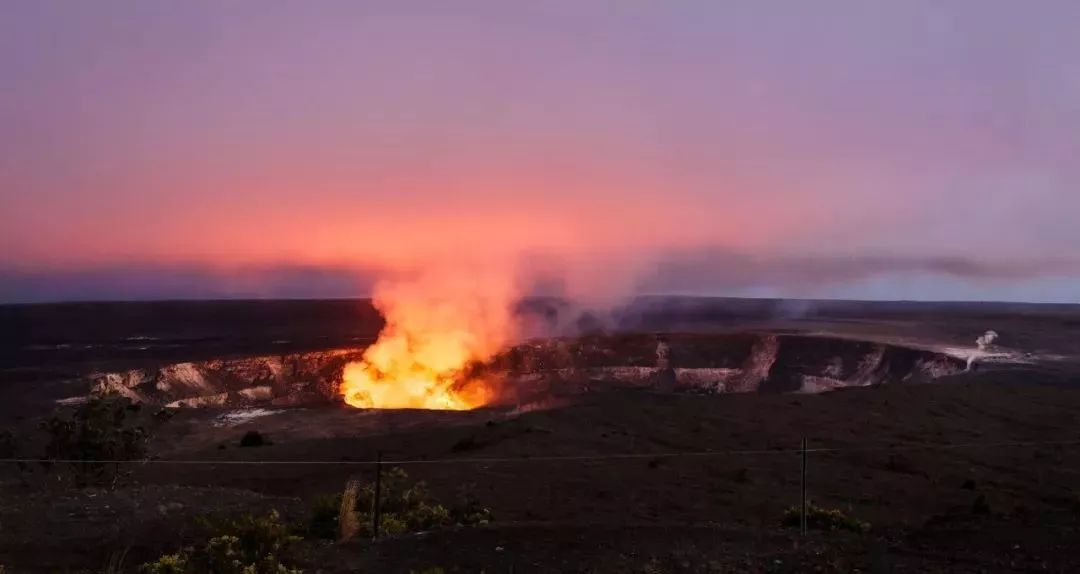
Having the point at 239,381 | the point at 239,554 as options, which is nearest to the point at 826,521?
the point at 239,554

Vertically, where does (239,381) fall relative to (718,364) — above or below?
below

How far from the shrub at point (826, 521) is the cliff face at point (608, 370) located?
1048 inches

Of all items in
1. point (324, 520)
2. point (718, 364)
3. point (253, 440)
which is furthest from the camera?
point (718, 364)

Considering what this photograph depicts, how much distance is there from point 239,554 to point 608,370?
41485 millimetres

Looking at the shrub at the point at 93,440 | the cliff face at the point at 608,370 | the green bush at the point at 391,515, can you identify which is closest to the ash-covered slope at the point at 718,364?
the cliff face at the point at 608,370

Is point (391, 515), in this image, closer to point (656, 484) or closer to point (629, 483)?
point (629, 483)

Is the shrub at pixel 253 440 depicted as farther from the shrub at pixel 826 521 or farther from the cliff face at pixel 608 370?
the shrub at pixel 826 521

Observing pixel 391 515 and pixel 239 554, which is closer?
pixel 239 554

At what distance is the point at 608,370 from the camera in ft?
161

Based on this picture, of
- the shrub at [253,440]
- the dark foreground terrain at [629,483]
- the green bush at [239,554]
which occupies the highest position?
the green bush at [239,554]

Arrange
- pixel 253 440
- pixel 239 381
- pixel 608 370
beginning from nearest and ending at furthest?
pixel 253 440 → pixel 239 381 → pixel 608 370

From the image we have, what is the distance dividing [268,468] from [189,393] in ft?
75.5

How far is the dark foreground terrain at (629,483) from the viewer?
932 cm

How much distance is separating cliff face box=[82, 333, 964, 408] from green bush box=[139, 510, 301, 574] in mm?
29244
